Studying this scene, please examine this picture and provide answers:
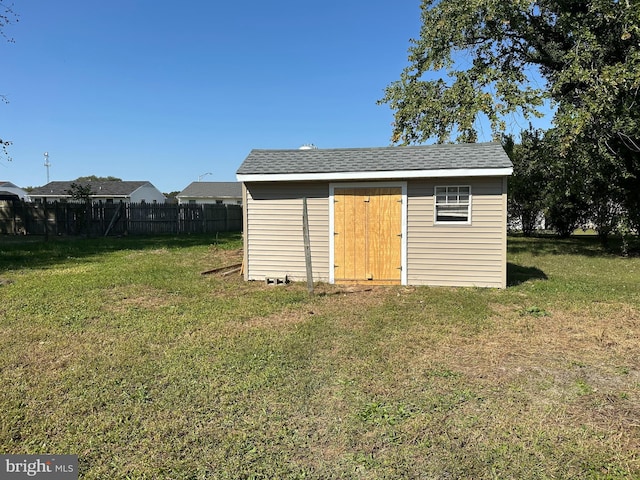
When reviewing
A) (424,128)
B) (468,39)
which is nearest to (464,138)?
(424,128)

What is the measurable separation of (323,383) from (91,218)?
19.3 meters

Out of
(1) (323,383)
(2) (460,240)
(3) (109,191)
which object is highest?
(3) (109,191)

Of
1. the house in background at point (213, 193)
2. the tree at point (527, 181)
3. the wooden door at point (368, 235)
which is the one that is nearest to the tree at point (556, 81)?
the tree at point (527, 181)

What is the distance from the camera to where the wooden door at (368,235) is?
27.9 feet

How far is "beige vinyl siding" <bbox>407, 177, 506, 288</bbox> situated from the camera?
8.09m

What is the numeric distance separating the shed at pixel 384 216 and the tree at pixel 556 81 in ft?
16.2

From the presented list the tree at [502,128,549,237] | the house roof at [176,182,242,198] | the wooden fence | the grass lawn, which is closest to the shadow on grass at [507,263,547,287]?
the grass lawn

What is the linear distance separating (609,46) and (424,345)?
12285 millimetres

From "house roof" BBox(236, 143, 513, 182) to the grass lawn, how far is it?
7.90 ft

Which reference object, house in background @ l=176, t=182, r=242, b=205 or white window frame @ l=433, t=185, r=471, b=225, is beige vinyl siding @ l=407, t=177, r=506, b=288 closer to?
white window frame @ l=433, t=185, r=471, b=225

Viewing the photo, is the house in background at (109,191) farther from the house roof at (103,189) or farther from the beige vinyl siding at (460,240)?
the beige vinyl siding at (460,240)

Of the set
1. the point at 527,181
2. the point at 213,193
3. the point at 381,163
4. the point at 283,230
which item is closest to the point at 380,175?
the point at 381,163

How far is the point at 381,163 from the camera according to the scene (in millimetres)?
8523

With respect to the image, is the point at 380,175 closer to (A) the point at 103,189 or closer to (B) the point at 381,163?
(B) the point at 381,163
